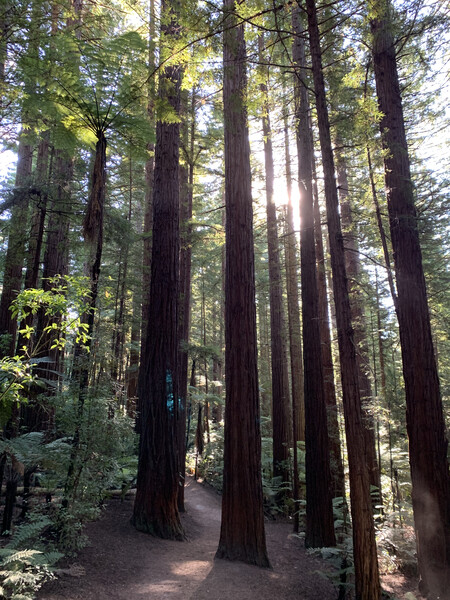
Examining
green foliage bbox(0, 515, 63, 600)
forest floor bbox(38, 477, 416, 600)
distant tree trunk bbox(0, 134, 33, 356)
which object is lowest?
forest floor bbox(38, 477, 416, 600)

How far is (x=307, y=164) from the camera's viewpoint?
339 inches

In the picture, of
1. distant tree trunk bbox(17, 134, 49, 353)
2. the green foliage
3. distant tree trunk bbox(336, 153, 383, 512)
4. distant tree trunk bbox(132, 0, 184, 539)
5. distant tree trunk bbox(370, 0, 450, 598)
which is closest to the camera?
the green foliage

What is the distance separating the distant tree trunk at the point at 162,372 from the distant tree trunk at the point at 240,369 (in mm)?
1280

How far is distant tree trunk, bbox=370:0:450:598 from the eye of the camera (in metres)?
5.90

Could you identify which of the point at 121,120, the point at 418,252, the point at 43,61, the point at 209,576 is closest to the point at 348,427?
the point at 209,576

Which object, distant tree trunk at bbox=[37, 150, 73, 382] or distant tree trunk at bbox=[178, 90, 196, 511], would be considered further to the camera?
distant tree trunk at bbox=[178, 90, 196, 511]

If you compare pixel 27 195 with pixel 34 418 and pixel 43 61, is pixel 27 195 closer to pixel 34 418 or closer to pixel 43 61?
pixel 43 61

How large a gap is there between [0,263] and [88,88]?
30.2ft

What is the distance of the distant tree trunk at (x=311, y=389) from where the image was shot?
7.50 metres

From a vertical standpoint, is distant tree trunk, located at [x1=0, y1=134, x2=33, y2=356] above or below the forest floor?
above

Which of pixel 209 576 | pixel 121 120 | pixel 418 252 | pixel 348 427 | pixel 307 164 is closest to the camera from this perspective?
pixel 348 427

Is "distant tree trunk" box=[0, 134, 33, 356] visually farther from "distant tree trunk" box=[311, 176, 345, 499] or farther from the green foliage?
"distant tree trunk" box=[311, 176, 345, 499]

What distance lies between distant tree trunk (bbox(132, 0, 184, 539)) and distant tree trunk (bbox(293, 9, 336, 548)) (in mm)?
2781

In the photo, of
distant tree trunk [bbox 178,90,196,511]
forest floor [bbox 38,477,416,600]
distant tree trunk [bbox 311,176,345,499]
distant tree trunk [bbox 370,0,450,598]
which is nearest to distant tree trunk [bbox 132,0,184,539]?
forest floor [bbox 38,477,416,600]
